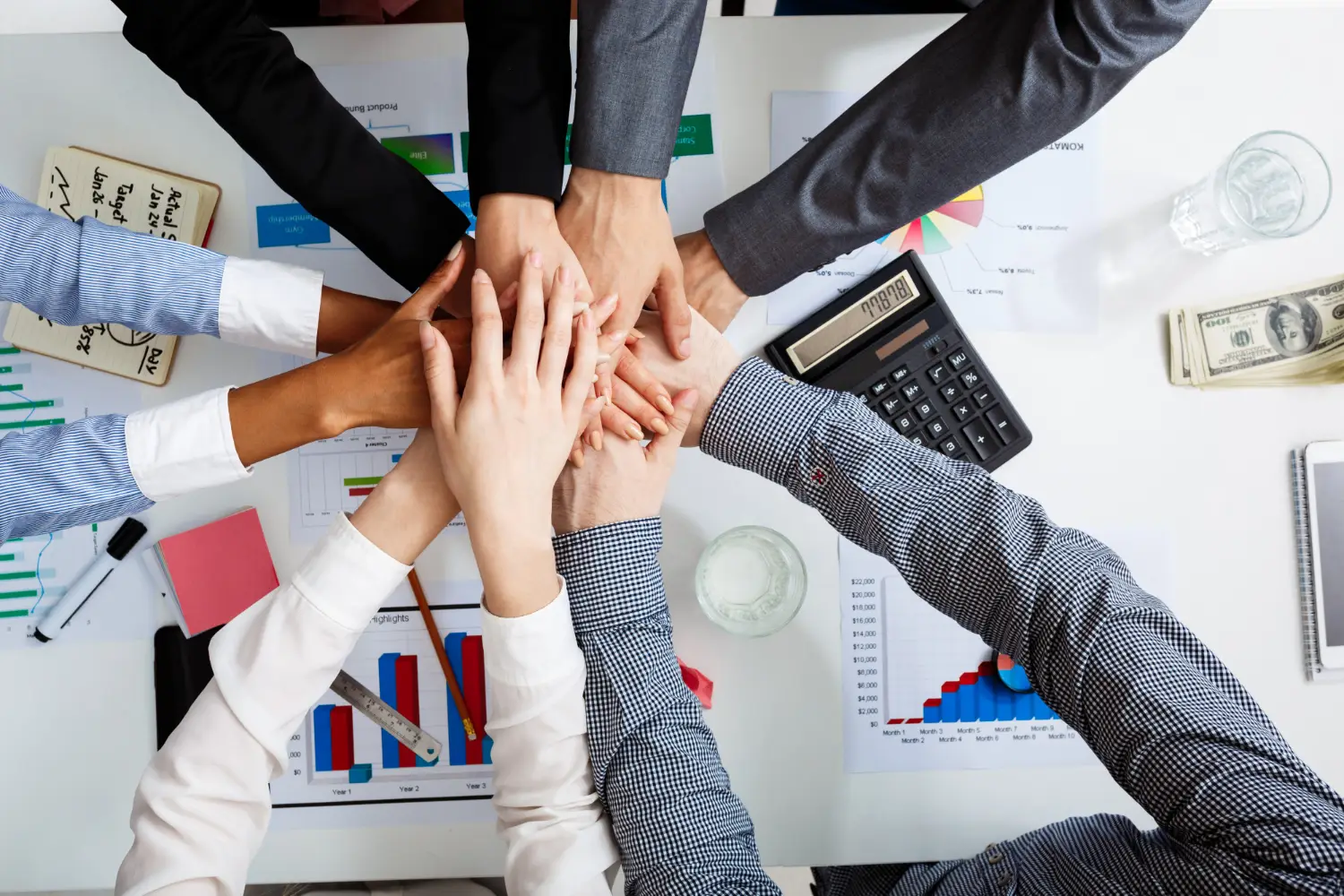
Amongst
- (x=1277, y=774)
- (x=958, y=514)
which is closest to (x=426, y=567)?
(x=958, y=514)

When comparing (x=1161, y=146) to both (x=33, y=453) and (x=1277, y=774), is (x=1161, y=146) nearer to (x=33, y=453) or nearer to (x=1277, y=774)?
(x=1277, y=774)

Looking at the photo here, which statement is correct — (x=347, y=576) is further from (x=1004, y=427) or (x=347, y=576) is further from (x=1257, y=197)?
(x=1257, y=197)

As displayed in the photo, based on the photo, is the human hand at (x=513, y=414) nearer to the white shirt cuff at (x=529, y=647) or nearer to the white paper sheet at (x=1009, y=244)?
the white shirt cuff at (x=529, y=647)

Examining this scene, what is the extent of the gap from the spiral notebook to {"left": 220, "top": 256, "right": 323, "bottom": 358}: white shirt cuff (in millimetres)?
1139

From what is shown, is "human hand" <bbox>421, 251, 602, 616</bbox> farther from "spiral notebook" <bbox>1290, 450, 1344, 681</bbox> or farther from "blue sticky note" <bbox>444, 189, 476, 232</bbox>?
"spiral notebook" <bbox>1290, 450, 1344, 681</bbox>

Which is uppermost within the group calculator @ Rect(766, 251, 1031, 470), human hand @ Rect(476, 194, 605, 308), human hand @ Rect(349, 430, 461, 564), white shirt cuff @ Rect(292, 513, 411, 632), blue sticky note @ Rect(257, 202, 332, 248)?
blue sticky note @ Rect(257, 202, 332, 248)

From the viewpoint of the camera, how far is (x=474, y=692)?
99 cm

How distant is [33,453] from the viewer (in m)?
0.81

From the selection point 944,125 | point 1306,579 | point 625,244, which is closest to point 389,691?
point 625,244

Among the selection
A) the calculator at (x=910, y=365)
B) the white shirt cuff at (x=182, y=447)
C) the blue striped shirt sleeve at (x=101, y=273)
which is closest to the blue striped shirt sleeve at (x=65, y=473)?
the white shirt cuff at (x=182, y=447)

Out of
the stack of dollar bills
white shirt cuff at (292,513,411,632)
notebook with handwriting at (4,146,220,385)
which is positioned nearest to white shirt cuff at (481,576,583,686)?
white shirt cuff at (292,513,411,632)

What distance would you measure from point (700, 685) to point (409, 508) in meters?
0.39

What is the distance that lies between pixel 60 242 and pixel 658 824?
2.68ft

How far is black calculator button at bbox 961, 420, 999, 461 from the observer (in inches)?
38.0
